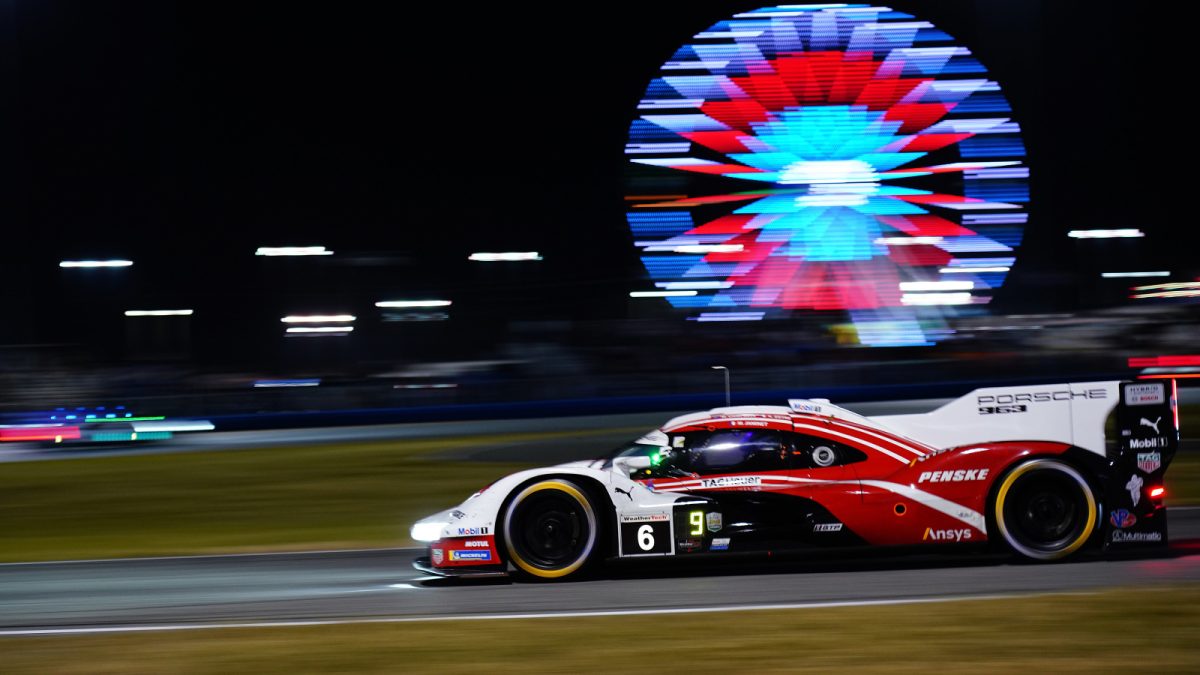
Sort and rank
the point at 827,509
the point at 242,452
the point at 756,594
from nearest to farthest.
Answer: the point at 756,594, the point at 827,509, the point at 242,452

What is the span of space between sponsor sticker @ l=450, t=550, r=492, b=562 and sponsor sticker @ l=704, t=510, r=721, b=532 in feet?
4.74

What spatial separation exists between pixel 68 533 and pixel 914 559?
9.18m

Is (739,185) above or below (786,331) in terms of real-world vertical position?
above

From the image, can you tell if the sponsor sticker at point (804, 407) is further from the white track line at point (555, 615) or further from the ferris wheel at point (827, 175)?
the ferris wheel at point (827, 175)

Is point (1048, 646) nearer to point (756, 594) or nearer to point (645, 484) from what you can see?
point (756, 594)

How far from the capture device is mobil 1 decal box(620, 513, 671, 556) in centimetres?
764

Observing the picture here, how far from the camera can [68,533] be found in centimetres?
1273

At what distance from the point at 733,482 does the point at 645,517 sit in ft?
2.02

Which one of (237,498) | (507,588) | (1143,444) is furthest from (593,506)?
(237,498)

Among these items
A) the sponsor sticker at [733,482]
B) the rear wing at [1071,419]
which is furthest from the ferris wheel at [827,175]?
the sponsor sticker at [733,482]

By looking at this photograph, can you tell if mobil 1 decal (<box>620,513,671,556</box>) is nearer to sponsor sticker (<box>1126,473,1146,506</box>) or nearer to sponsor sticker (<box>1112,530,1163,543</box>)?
sponsor sticker (<box>1112,530,1163,543</box>)

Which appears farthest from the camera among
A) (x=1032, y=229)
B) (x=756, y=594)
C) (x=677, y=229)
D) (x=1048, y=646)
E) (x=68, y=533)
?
(x=1032, y=229)

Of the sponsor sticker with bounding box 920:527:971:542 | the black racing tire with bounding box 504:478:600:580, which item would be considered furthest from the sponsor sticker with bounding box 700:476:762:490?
the sponsor sticker with bounding box 920:527:971:542

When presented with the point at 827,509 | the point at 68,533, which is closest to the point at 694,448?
the point at 827,509
